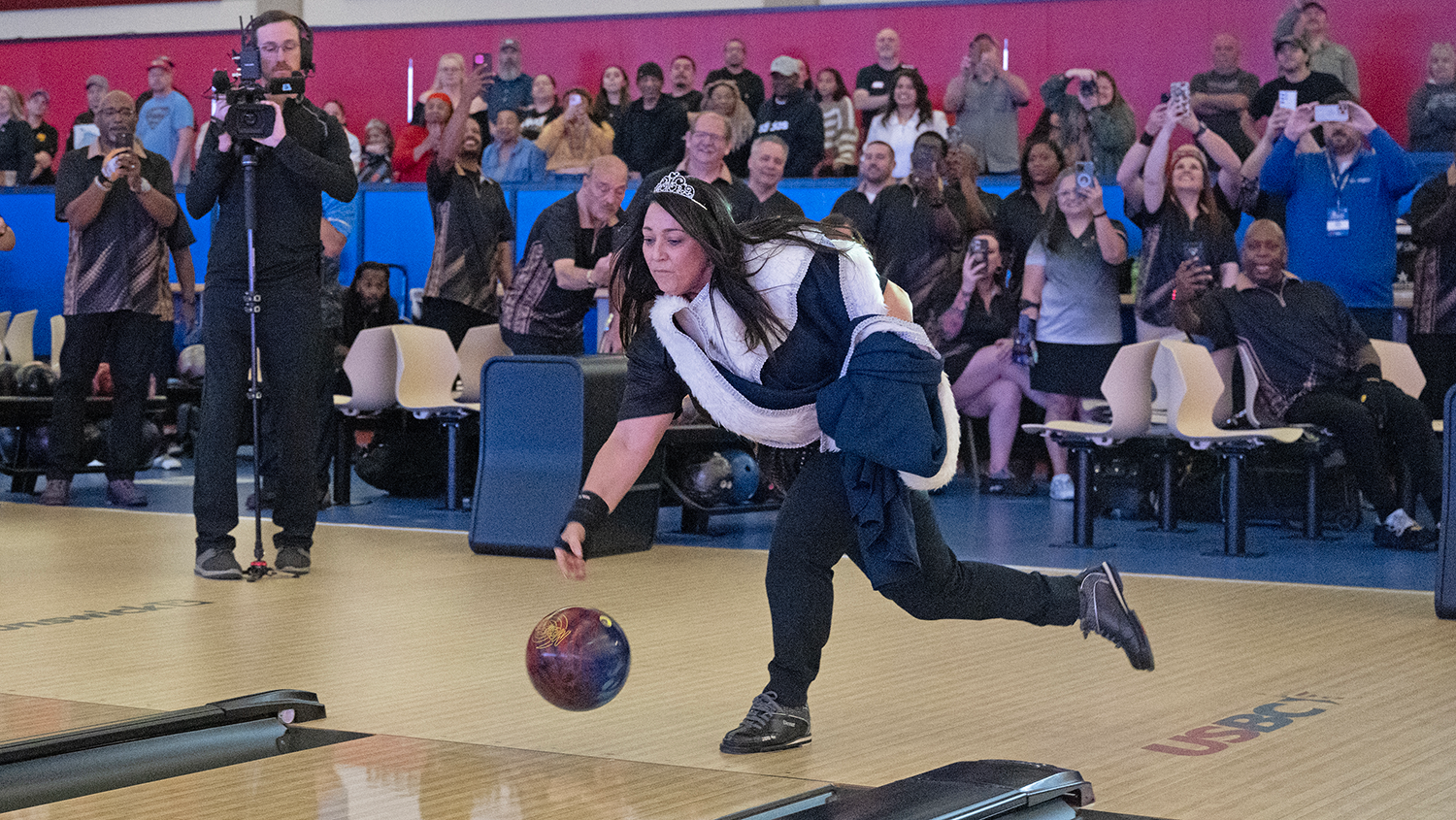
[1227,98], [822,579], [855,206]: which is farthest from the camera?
[1227,98]

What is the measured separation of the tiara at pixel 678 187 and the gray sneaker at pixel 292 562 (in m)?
3.23

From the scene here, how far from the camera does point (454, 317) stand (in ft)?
33.3

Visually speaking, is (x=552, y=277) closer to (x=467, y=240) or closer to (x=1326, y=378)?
(x=467, y=240)

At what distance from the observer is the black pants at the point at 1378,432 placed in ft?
24.7

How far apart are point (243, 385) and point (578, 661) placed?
3.11m

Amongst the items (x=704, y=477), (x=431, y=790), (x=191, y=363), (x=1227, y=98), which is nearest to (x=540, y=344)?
(x=704, y=477)

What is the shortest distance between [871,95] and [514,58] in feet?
10.1

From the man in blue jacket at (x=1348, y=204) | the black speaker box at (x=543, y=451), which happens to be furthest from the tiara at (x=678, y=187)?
the man in blue jacket at (x=1348, y=204)

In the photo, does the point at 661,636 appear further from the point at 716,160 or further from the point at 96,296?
the point at 96,296

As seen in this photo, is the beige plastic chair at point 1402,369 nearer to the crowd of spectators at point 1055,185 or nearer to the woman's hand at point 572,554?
the crowd of spectators at point 1055,185

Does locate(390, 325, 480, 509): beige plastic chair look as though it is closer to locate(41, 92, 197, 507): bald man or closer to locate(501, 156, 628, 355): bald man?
locate(501, 156, 628, 355): bald man

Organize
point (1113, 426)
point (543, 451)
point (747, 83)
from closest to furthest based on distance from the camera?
point (543, 451)
point (1113, 426)
point (747, 83)

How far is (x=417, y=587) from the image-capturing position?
6.09m

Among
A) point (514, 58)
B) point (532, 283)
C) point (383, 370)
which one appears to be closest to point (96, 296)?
point (383, 370)
